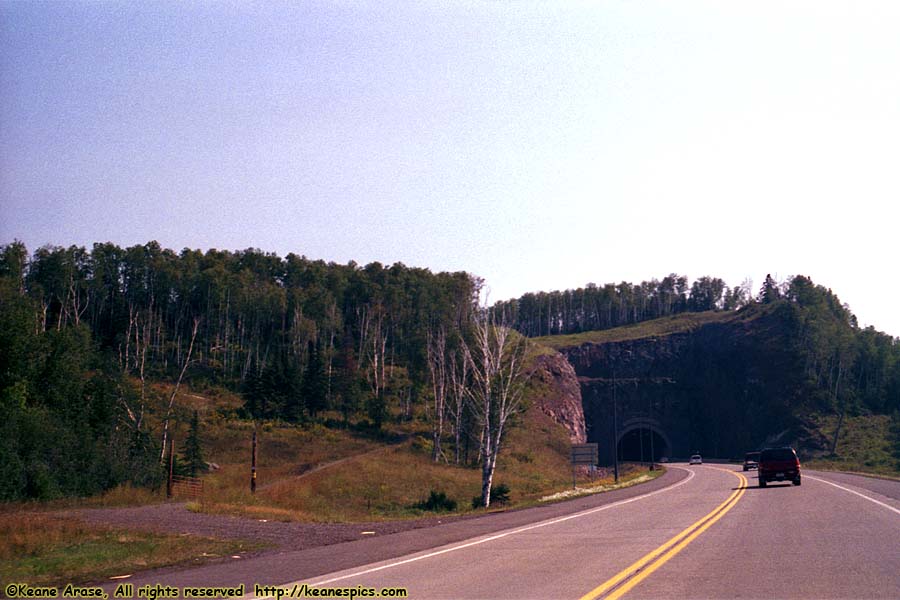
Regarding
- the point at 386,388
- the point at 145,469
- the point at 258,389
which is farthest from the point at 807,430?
the point at 145,469

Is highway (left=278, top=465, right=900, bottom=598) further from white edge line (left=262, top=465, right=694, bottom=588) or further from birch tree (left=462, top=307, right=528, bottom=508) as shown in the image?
birch tree (left=462, top=307, right=528, bottom=508)

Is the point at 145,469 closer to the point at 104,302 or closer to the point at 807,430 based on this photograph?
the point at 104,302

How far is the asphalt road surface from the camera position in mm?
10422

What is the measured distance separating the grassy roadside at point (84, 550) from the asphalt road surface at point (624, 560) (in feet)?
4.58

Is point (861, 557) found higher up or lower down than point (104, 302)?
lower down

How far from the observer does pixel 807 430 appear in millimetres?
98750

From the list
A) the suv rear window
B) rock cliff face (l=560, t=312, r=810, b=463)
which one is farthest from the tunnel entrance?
the suv rear window

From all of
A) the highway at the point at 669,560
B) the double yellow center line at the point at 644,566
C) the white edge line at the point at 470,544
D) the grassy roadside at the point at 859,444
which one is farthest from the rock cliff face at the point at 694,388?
the double yellow center line at the point at 644,566

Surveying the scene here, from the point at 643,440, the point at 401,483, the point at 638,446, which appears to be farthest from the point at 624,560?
the point at 638,446

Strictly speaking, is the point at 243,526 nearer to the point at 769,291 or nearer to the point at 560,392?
the point at 560,392

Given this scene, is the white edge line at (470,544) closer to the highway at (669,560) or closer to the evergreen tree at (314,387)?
the highway at (669,560)

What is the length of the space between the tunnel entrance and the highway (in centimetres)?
10495

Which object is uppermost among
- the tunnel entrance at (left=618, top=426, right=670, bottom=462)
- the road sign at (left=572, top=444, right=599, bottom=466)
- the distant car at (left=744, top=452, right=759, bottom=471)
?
the road sign at (left=572, top=444, right=599, bottom=466)

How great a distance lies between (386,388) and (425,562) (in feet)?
257
